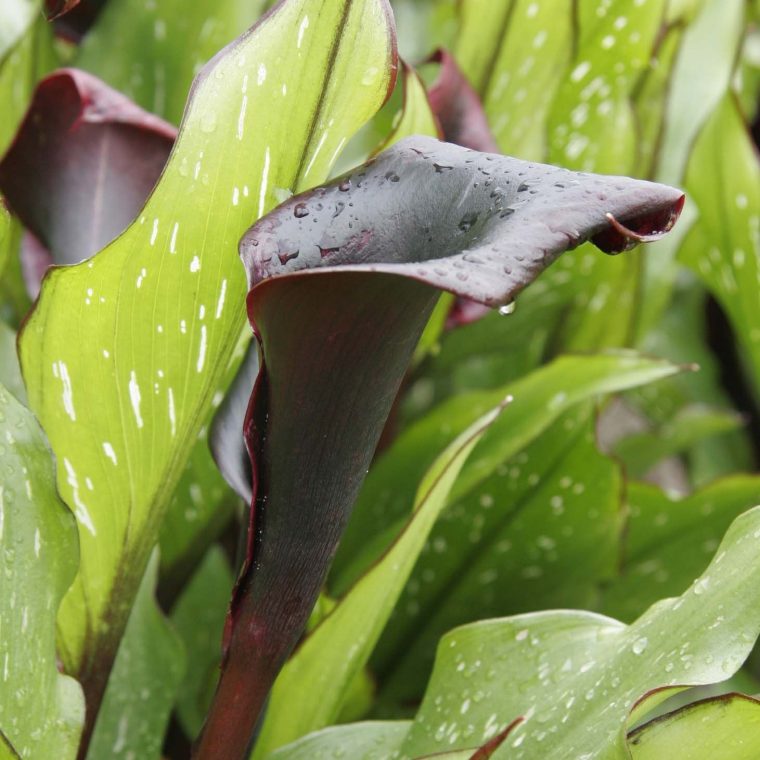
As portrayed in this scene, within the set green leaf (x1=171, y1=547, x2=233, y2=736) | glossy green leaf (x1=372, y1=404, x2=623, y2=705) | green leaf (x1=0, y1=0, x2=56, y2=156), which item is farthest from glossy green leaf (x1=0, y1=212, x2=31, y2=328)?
glossy green leaf (x1=372, y1=404, x2=623, y2=705)

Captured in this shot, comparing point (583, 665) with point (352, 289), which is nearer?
point (352, 289)

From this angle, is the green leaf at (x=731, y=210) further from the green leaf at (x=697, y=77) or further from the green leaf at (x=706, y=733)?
the green leaf at (x=706, y=733)

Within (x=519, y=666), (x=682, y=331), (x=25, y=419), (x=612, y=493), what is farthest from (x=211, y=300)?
(x=682, y=331)

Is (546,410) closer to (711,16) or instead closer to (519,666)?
(519,666)

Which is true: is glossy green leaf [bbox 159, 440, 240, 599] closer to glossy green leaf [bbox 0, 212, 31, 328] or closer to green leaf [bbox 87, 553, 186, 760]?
green leaf [bbox 87, 553, 186, 760]

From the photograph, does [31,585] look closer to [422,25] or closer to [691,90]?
[691,90]

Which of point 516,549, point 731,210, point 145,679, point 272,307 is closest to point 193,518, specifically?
point 145,679
